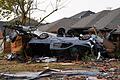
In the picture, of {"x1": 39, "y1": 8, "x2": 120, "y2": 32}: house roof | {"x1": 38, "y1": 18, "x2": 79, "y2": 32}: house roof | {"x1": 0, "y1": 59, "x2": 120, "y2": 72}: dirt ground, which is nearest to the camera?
{"x1": 0, "y1": 59, "x2": 120, "y2": 72}: dirt ground

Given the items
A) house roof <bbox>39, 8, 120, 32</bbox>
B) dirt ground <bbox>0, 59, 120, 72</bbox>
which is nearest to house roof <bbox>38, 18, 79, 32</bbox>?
house roof <bbox>39, 8, 120, 32</bbox>

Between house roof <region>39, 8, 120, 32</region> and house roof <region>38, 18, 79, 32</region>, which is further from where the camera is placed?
house roof <region>38, 18, 79, 32</region>

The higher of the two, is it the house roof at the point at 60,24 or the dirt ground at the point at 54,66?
the house roof at the point at 60,24

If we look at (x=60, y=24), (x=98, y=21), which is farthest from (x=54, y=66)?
(x=60, y=24)

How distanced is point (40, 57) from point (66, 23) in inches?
1110

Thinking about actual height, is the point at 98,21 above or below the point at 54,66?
above

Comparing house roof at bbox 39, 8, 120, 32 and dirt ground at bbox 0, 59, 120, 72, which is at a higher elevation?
house roof at bbox 39, 8, 120, 32

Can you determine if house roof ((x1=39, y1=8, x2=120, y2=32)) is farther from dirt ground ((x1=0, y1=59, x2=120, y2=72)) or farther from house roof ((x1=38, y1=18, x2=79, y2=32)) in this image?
dirt ground ((x1=0, y1=59, x2=120, y2=72))

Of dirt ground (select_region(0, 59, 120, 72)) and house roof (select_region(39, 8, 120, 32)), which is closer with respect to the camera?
dirt ground (select_region(0, 59, 120, 72))

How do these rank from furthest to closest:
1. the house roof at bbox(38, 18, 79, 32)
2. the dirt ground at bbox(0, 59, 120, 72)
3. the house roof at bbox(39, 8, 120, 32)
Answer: the house roof at bbox(38, 18, 79, 32), the house roof at bbox(39, 8, 120, 32), the dirt ground at bbox(0, 59, 120, 72)

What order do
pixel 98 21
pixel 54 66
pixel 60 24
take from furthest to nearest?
pixel 60 24 < pixel 98 21 < pixel 54 66

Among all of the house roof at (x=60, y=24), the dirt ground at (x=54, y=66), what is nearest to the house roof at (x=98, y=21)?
the house roof at (x=60, y=24)

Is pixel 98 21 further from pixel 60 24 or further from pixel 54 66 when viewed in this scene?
pixel 54 66

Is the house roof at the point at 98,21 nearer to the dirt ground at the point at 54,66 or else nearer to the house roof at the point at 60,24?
the house roof at the point at 60,24
